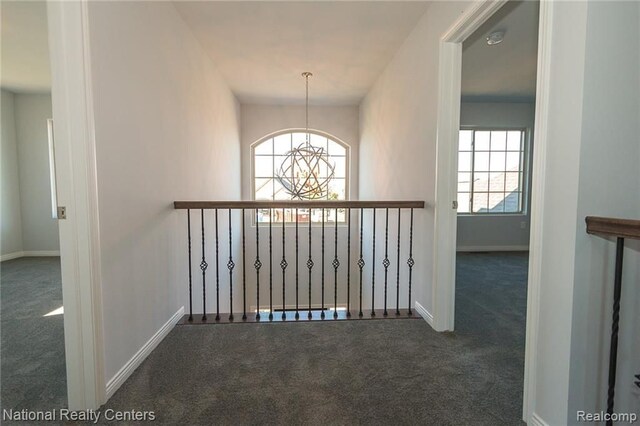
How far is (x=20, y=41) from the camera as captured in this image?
10.3 feet

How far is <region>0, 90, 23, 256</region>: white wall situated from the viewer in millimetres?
4617

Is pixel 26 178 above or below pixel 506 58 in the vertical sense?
below

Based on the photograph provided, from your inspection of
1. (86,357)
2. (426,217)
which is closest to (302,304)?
(426,217)

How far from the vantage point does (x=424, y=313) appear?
8.13 feet

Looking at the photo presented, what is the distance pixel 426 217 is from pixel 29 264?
5333 mm

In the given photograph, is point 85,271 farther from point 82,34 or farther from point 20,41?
point 20,41

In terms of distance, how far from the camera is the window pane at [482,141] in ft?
18.0

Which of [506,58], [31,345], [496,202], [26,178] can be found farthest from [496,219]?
[26,178]

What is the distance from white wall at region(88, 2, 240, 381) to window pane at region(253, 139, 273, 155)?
103 inches

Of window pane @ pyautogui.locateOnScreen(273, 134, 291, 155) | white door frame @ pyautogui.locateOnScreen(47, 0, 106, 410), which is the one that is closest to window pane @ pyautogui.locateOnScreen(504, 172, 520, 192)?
window pane @ pyautogui.locateOnScreen(273, 134, 291, 155)

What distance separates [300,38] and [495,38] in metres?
1.86

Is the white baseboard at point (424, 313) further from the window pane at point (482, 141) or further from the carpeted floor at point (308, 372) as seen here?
the window pane at point (482, 141)

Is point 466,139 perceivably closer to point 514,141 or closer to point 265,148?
point 514,141

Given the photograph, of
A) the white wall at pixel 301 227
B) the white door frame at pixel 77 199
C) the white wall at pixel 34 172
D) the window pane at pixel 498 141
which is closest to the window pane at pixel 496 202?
the window pane at pixel 498 141
